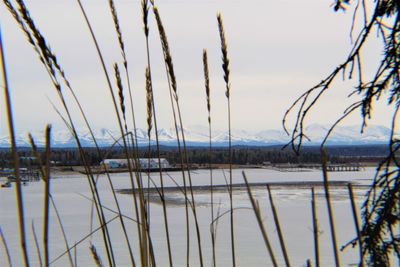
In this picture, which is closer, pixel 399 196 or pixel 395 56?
pixel 399 196

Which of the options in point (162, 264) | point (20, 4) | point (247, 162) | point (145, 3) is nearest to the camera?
point (20, 4)

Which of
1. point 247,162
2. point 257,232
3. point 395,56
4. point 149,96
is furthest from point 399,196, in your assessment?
point 247,162

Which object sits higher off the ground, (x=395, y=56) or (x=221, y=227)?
(x=395, y=56)

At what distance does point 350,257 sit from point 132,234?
473 centimetres

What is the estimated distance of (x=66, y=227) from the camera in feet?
39.5

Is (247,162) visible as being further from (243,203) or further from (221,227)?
(221,227)

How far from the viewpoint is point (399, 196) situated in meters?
1.46

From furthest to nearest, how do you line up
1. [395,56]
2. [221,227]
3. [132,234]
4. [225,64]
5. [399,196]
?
[221,227] → [132,234] → [395,56] → [399,196] → [225,64]

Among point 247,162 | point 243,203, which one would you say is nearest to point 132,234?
point 243,203

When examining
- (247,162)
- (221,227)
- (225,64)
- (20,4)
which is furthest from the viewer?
(247,162)

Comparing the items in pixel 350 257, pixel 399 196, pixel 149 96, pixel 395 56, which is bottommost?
pixel 350 257

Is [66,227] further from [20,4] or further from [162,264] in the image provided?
[20,4]

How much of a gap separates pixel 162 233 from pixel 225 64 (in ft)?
34.6

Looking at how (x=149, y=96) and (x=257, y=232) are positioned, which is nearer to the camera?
(x=149, y=96)
